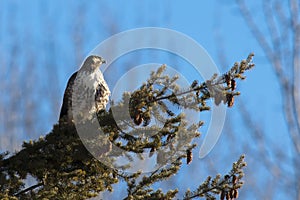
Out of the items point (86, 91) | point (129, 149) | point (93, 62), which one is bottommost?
point (129, 149)

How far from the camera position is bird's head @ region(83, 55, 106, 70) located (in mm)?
6889

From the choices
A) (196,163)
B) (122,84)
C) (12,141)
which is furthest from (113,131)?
(196,163)

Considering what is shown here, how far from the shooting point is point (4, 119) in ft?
47.5

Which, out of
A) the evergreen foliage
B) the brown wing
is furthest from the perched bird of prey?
the evergreen foliage

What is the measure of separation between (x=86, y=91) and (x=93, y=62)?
525mm

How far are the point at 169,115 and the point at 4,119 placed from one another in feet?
34.0

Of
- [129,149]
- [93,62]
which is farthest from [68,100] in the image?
[129,149]

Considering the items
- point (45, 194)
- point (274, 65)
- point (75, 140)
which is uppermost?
point (274, 65)

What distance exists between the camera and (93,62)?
23.1 ft

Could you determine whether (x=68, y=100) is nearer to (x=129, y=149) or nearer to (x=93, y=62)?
(x=93, y=62)

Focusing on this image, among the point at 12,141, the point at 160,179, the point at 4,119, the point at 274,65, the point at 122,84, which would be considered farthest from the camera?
the point at 4,119

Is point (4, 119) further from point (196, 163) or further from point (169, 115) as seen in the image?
point (169, 115)

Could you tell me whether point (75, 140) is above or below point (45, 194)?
above

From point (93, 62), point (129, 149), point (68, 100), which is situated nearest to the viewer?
point (129, 149)
